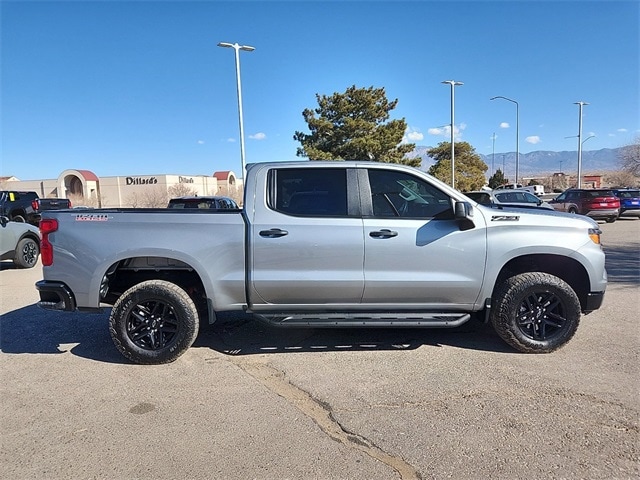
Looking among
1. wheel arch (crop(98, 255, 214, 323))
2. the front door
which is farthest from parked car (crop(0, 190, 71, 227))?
the front door

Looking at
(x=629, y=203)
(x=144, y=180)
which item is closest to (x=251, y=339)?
(x=629, y=203)

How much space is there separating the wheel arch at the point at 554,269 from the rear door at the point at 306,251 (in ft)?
5.15

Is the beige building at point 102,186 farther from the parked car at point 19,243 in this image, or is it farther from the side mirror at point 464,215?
the side mirror at point 464,215

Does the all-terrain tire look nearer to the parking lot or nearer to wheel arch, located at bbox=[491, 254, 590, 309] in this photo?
the parking lot

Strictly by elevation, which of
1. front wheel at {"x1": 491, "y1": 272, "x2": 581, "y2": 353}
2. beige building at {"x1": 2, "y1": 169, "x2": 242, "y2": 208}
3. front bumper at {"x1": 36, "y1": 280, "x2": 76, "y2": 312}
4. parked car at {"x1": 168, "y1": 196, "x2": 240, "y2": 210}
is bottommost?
front wheel at {"x1": 491, "y1": 272, "x2": 581, "y2": 353}

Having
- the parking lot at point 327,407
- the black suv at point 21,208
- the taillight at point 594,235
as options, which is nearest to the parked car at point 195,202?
the parking lot at point 327,407

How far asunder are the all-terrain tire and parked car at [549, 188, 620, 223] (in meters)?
20.7

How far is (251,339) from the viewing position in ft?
16.8

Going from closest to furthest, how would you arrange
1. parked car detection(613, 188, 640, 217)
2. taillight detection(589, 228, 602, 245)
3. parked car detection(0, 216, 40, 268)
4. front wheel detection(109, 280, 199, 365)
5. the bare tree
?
front wheel detection(109, 280, 199, 365)
taillight detection(589, 228, 602, 245)
parked car detection(0, 216, 40, 268)
parked car detection(613, 188, 640, 217)
the bare tree

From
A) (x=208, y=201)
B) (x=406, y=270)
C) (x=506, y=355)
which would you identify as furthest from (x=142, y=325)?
(x=208, y=201)

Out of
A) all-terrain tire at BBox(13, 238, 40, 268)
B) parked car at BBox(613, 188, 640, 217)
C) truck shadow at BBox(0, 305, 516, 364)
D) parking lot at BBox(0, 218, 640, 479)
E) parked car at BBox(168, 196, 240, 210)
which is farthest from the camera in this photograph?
parked car at BBox(613, 188, 640, 217)

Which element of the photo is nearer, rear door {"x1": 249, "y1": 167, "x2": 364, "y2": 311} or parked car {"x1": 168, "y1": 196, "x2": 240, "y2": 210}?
rear door {"x1": 249, "y1": 167, "x2": 364, "y2": 311}

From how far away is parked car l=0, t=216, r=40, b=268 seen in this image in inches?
379

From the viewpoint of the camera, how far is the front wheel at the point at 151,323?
14.3ft
